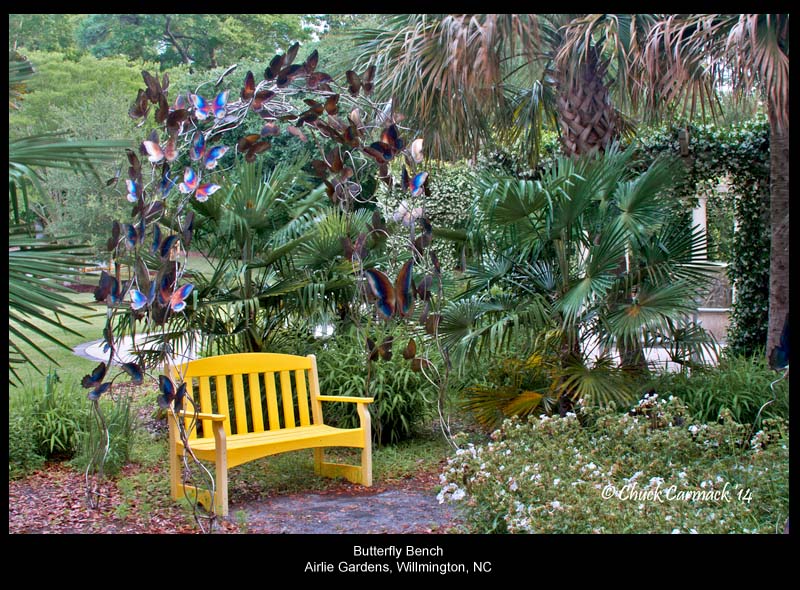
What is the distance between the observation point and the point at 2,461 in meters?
2.99

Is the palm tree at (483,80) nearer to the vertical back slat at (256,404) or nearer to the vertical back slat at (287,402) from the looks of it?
the vertical back slat at (287,402)

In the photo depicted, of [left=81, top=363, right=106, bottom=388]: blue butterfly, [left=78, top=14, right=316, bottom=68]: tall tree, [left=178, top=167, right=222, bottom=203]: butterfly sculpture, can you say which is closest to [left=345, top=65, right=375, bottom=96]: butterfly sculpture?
[left=178, top=167, right=222, bottom=203]: butterfly sculpture

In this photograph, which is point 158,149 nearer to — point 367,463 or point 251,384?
point 251,384

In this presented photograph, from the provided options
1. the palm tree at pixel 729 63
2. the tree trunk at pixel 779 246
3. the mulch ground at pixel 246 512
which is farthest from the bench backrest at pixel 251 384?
the tree trunk at pixel 779 246

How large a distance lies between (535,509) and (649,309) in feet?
6.62

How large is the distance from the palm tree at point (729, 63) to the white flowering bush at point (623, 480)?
1.90 m

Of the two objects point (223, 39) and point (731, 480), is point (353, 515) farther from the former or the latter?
point (223, 39)

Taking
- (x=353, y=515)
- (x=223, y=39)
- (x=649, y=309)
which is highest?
(x=223, y=39)

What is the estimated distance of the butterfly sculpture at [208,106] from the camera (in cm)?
309

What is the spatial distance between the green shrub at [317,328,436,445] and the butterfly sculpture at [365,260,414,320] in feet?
5.69

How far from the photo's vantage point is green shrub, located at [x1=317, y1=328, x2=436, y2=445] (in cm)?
497

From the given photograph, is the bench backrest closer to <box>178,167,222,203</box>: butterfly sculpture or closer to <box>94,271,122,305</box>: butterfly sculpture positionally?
<box>94,271,122,305</box>: butterfly sculpture

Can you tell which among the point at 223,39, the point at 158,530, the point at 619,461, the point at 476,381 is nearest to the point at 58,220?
the point at 223,39
